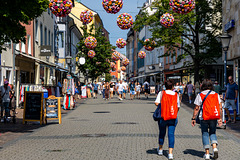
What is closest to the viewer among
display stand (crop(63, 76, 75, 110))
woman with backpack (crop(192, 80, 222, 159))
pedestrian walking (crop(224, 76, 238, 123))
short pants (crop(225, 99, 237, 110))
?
woman with backpack (crop(192, 80, 222, 159))

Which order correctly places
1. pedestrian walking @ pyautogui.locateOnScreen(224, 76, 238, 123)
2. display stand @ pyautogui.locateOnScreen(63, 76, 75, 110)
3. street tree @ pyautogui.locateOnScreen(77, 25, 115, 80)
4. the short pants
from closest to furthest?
pedestrian walking @ pyautogui.locateOnScreen(224, 76, 238, 123) → the short pants → display stand @ pyautogui.locateOnScreen(63, 76, 75, 110) → street tree @ pyautogui.locateOnScreen(77, 25, 115, 80)

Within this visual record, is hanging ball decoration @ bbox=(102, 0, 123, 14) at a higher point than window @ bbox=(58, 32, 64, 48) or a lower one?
lower

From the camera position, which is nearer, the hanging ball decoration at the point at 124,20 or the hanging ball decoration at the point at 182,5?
the hanging ball decoration at the point at 182,5

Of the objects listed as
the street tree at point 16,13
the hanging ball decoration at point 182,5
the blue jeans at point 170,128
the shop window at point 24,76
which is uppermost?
the hanging ball decoration at point 182,5

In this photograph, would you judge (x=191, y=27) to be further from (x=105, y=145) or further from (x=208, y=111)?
(x=208, y=111)

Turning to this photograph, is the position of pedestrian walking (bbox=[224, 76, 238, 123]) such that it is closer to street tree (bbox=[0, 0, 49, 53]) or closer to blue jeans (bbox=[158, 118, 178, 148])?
street tree (bbox=[0, 0, 49, 53])

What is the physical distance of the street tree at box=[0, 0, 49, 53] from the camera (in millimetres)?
11391

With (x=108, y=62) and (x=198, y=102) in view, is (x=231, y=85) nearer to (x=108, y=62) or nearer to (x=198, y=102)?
(x=198, y=102)

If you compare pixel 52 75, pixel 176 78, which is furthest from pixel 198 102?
pixel 176 78

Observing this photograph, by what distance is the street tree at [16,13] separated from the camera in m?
11.4

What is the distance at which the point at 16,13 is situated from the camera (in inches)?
455

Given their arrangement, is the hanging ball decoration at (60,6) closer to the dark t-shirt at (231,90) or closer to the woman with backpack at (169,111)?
the dark t-shirt at (231,90)

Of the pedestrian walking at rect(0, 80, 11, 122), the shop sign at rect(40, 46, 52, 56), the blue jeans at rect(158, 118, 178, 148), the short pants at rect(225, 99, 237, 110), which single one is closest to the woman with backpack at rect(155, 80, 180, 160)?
the blue jeans at rect(158, 118, 178, 148)

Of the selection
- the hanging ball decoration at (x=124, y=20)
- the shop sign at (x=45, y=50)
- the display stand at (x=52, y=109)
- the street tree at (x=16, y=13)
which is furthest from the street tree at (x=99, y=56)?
the street tree at (x=16, y=13)
